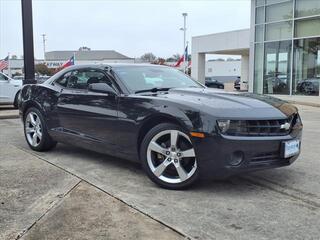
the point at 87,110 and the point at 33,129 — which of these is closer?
the point at 87,110

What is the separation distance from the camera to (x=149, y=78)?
5.68 meters

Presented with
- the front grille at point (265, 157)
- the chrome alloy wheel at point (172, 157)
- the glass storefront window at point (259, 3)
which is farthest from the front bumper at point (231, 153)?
the glass storefront window at point (259, 3)

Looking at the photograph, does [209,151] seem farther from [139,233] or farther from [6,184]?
[6,184]

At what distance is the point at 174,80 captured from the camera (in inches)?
233

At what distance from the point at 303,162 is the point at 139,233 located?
10.9ft

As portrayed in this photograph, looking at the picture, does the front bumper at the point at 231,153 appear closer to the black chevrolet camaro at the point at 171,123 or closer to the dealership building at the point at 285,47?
the black chevrolet camaro at the point at 171,123

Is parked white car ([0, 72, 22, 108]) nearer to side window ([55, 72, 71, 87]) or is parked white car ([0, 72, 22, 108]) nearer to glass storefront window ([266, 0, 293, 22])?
side window ([55, 72, 71, 87])

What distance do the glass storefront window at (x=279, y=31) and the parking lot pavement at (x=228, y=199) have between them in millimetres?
16746

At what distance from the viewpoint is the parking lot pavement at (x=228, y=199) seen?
360cm

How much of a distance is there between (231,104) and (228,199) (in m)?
0.99

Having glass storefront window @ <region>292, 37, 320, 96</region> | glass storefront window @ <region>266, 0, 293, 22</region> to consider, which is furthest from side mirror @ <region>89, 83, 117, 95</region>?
glass storefront window @ <region>266, 0, 293, 22</region>

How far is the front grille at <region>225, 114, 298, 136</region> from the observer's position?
4335 millimetres

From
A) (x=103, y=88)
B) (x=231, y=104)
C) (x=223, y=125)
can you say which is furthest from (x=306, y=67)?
(x=223, y=125)

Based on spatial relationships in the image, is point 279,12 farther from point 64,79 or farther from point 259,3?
point 64,79
